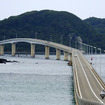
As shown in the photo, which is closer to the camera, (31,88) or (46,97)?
(46,97)

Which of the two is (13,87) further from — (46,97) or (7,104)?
(7,104)

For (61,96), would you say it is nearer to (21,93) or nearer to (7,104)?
(21,93)

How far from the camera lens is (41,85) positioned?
8250 centimetres

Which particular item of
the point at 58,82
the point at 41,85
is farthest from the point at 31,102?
the point at 58,82

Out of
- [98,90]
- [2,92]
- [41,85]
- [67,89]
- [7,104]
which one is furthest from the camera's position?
[41,85]

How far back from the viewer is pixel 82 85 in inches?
2827

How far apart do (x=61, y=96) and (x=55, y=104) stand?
7.89m

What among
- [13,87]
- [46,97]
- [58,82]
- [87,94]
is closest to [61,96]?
[46,97]

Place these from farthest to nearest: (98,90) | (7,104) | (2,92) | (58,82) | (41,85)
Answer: (58,82) → (41,85) → (2,92) → (98,90) → (7,104)

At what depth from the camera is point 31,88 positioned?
7688 centimetres

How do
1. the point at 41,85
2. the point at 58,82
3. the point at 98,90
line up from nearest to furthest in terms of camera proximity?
the point at 98,90 → the point at 41,85 → the point at 58,82

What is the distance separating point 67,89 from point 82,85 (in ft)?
15.5

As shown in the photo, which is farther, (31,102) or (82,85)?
(82,85)

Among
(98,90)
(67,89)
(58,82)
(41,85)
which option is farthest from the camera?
(58,82)
